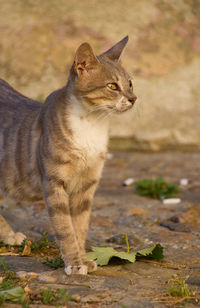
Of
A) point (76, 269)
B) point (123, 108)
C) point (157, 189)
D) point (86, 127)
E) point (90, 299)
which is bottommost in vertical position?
point (90, 299)

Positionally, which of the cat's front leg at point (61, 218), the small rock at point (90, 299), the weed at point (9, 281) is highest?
the cat's front leg at point (61, 218)

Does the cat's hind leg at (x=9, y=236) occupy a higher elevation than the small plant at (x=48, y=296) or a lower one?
higher

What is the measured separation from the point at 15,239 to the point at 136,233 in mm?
1158

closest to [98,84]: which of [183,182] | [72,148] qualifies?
[72,148]

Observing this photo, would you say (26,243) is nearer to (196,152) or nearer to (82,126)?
(82,126)

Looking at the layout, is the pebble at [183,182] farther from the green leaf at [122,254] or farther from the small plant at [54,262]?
the small plant at [54,262]

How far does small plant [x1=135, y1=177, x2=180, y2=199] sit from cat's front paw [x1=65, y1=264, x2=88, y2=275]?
2560 mm

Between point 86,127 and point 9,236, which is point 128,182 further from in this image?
point 86,127

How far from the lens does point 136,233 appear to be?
4.40 meters

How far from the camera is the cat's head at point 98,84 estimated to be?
3553mm

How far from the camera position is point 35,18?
8258 mm

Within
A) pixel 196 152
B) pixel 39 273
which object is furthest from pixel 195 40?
pixel 39 273

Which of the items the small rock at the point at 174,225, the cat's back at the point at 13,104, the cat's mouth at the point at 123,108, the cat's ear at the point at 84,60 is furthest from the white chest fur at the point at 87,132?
the small rock at the point at 174,225

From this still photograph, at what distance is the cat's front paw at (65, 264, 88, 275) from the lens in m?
3.23
